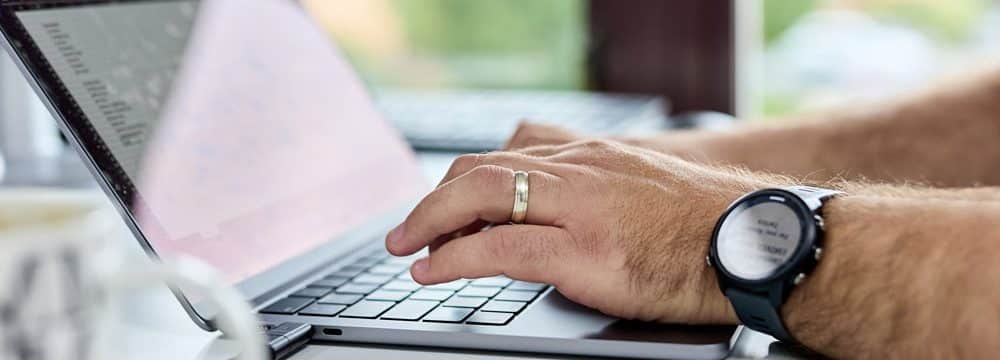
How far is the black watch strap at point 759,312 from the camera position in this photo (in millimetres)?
638

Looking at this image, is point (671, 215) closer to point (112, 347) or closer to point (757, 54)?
point (112, 347)

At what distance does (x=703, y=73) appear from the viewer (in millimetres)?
1900

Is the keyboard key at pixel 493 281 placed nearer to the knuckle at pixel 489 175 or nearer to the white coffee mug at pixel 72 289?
the knuckle at pixel 489 175

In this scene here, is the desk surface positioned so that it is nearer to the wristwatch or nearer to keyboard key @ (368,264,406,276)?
the wristwatch

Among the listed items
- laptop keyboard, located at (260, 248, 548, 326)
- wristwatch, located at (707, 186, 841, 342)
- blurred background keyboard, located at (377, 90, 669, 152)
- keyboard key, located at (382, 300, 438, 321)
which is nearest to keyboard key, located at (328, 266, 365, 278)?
laptop keyboard, located at (260, 248, 548, 326)

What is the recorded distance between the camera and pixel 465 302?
2.35ft

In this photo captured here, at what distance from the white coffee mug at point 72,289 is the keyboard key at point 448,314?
0.23 metres

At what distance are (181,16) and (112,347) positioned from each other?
21.6 inches

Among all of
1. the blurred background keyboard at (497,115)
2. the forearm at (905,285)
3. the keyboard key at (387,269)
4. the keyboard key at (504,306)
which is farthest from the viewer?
the blurred background keyboard at (497,115)

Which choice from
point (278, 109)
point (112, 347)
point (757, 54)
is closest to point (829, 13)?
point (757, 54)

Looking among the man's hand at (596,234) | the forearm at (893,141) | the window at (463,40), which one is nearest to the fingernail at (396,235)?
the man's hand at (596,234)

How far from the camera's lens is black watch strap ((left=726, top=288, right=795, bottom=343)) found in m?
0.64

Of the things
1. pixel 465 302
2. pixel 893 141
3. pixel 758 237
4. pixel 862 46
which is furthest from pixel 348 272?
pixel 862 46

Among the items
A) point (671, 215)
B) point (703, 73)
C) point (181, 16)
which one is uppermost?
point (181, 16)
